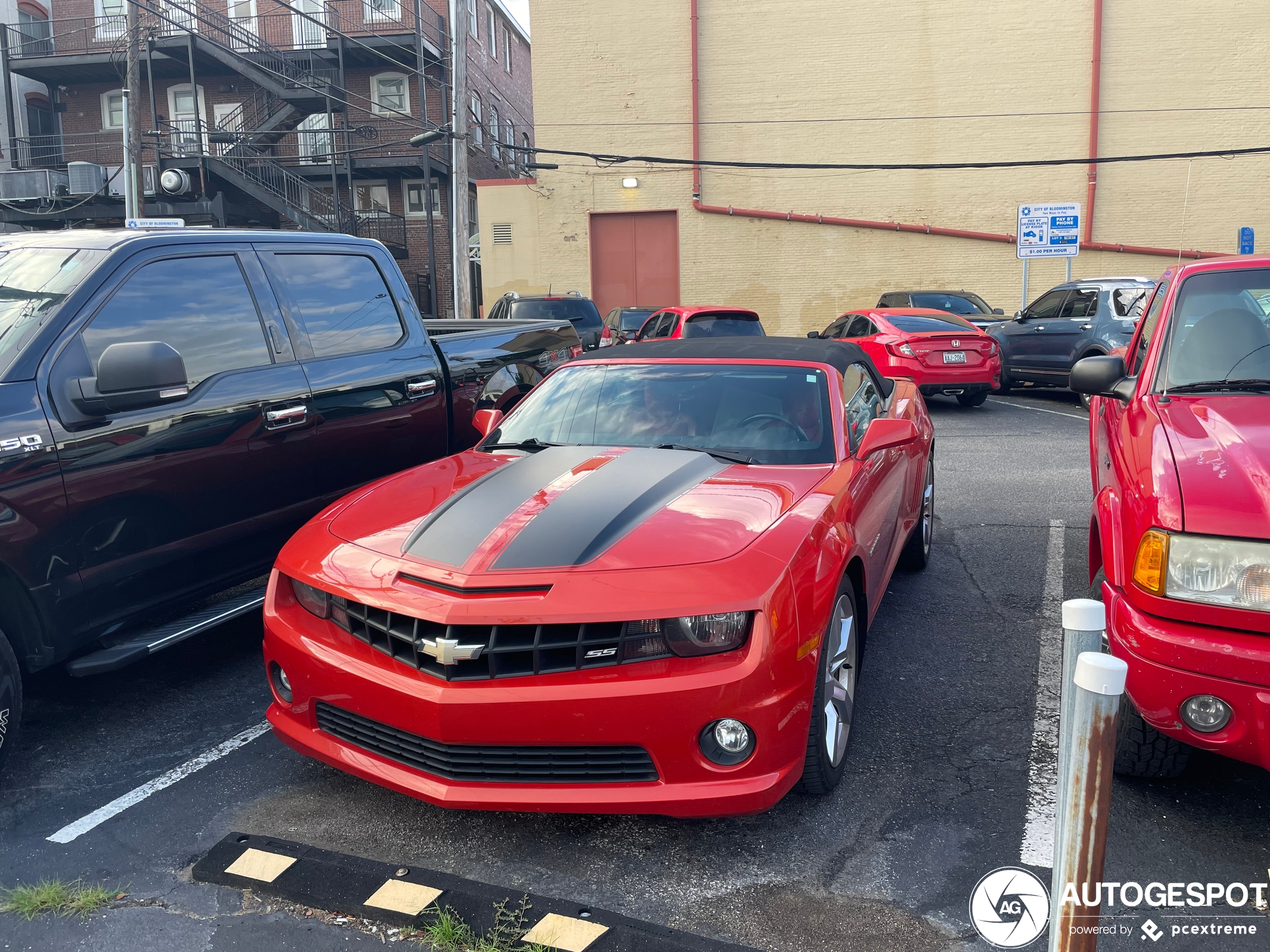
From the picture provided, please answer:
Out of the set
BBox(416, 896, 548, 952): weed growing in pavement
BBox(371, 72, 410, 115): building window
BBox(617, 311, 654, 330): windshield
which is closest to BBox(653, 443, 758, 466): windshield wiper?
BBox(416, 896, 548, 952): weed growing in pavement

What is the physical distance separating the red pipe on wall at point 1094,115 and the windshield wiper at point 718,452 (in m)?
24.6

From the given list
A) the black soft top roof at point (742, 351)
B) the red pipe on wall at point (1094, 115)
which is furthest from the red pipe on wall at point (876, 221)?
the black soft top roof at point (742, 351)

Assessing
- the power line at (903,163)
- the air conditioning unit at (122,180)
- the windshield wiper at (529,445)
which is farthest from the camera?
the air conditioning unit at (122,180)

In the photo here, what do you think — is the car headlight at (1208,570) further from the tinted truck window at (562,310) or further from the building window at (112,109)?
the building window at (112,109)

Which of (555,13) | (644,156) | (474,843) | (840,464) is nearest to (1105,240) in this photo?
(644,156)

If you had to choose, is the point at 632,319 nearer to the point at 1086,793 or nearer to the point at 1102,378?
the point at 1102,378

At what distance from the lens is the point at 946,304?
18438mm

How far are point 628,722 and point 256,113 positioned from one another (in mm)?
32113

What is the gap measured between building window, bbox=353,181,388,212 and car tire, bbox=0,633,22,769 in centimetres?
2921

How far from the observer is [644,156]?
85.2ft

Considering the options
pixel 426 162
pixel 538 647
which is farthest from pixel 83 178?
pixel 538 647

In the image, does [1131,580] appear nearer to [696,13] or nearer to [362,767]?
[362,767]

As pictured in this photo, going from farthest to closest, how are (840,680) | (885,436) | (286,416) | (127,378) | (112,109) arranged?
(112,109) → (286,416) → (885,436) → (127,378) → (840,680)

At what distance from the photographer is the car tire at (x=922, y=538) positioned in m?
5.67
